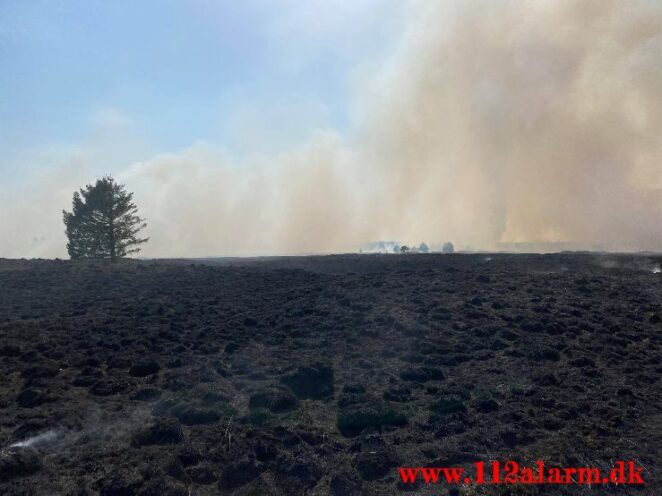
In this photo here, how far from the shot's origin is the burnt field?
906cm

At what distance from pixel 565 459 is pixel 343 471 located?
4680 millimetres

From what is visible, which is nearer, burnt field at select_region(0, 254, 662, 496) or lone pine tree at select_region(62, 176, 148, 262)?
burnt field at select_region(0, 254, 662, 496)

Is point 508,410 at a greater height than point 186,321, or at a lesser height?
lesser

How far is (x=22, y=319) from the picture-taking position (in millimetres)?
21188

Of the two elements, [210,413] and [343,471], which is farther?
[210,413]

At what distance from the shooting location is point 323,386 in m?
13.6

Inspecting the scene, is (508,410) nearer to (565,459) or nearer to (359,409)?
(565,459)

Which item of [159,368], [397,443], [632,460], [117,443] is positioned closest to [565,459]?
[632,460]

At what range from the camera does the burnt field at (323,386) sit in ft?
29.7

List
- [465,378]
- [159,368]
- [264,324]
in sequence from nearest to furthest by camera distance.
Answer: [465,378] → [159,368] → [264,324]

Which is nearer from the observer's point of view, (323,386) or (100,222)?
(323,386)

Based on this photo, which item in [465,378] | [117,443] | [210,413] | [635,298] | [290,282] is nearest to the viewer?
[117,443]

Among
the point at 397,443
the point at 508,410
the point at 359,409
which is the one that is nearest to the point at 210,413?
the point at 359,409

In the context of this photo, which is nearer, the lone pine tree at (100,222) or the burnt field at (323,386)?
the burnt field at (323,386)
